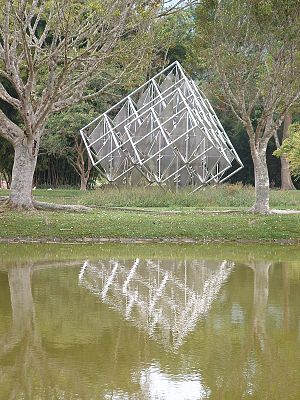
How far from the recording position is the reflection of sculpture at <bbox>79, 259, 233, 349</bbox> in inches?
386

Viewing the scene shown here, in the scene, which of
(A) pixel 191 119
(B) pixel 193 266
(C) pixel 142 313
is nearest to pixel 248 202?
(A) pixel 191 119

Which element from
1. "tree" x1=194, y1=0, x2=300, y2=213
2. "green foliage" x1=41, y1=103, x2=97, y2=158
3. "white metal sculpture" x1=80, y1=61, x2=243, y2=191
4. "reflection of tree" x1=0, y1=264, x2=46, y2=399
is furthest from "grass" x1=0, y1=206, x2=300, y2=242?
"green foliage" x1=41, y1=103, x2=97, y2=158

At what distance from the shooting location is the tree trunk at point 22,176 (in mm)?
24609

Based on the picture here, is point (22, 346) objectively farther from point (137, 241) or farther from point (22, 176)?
point (22, 176)

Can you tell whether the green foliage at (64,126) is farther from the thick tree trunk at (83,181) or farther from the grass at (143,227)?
A: the grass at (143,227)

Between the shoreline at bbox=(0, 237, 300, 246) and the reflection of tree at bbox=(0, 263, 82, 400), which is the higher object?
the reflection of tree at bbox=(0, 263, 82, 400)

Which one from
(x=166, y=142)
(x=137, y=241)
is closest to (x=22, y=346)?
(x=137, y=241)

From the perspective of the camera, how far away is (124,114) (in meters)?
38.6

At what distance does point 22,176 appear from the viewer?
24.7 m

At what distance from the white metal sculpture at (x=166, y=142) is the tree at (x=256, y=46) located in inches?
250

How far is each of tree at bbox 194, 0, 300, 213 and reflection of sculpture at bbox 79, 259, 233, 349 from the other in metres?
10.4

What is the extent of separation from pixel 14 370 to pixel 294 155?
91.7 feet

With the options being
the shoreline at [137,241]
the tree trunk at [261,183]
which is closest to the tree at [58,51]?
the shoreline at [137,241]

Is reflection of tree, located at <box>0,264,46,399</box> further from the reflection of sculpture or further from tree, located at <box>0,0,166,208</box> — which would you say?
tree, located at <box>0,0,166,208</box>
